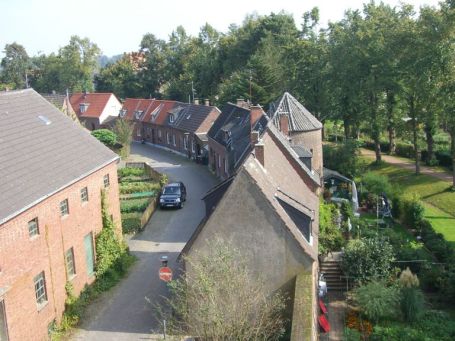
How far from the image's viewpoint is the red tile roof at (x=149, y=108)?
233 feet

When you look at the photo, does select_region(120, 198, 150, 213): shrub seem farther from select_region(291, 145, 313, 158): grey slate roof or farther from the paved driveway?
select_region(291, 145, 313, 158): grey slate roof

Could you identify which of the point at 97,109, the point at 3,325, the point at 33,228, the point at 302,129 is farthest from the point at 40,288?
the point at 97,109

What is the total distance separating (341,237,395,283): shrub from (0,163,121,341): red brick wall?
13081mm

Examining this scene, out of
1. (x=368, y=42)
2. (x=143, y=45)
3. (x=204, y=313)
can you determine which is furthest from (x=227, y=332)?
(x=143, y=45)

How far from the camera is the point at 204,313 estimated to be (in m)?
16.5

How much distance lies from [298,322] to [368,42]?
1589 inches

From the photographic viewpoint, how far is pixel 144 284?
1059 inches

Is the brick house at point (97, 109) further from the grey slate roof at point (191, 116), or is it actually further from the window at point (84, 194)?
the window at point (84, 194)

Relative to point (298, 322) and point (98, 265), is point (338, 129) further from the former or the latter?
point (298, 322)

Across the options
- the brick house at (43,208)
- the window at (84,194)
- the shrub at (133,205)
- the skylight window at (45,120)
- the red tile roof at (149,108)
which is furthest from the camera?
the red tile roof at (149,108)

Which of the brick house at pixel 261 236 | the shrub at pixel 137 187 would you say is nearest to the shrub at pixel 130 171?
the shrub at pixel 137 187

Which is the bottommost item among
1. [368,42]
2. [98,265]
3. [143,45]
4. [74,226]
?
[98,265]

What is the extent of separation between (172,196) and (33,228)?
1942 cm

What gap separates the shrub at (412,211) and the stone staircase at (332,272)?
31.5ft
